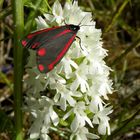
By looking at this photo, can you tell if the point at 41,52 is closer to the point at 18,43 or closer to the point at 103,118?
the point at 18,43

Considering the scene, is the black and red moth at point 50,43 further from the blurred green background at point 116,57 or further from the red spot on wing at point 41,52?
the blurred green background at point 116,57

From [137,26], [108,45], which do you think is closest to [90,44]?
[108,45]

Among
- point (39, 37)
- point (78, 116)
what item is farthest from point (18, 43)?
point (78, 116)

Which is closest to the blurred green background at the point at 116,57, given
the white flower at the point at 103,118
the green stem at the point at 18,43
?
the white flower at the point at 103,118

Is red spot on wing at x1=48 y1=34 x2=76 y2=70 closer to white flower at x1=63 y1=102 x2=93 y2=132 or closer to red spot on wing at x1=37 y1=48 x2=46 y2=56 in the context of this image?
red spot on wing at x1=37 y1=48 x2=46 y2=56

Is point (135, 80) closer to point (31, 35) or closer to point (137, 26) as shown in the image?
point (137, 26)

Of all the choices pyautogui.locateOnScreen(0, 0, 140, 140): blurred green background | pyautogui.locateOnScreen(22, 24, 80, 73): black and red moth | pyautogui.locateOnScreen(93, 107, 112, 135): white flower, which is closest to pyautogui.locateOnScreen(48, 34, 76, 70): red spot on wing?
pyautogui.locateOnScreen(22, 24, 80, 73): black and red moth
